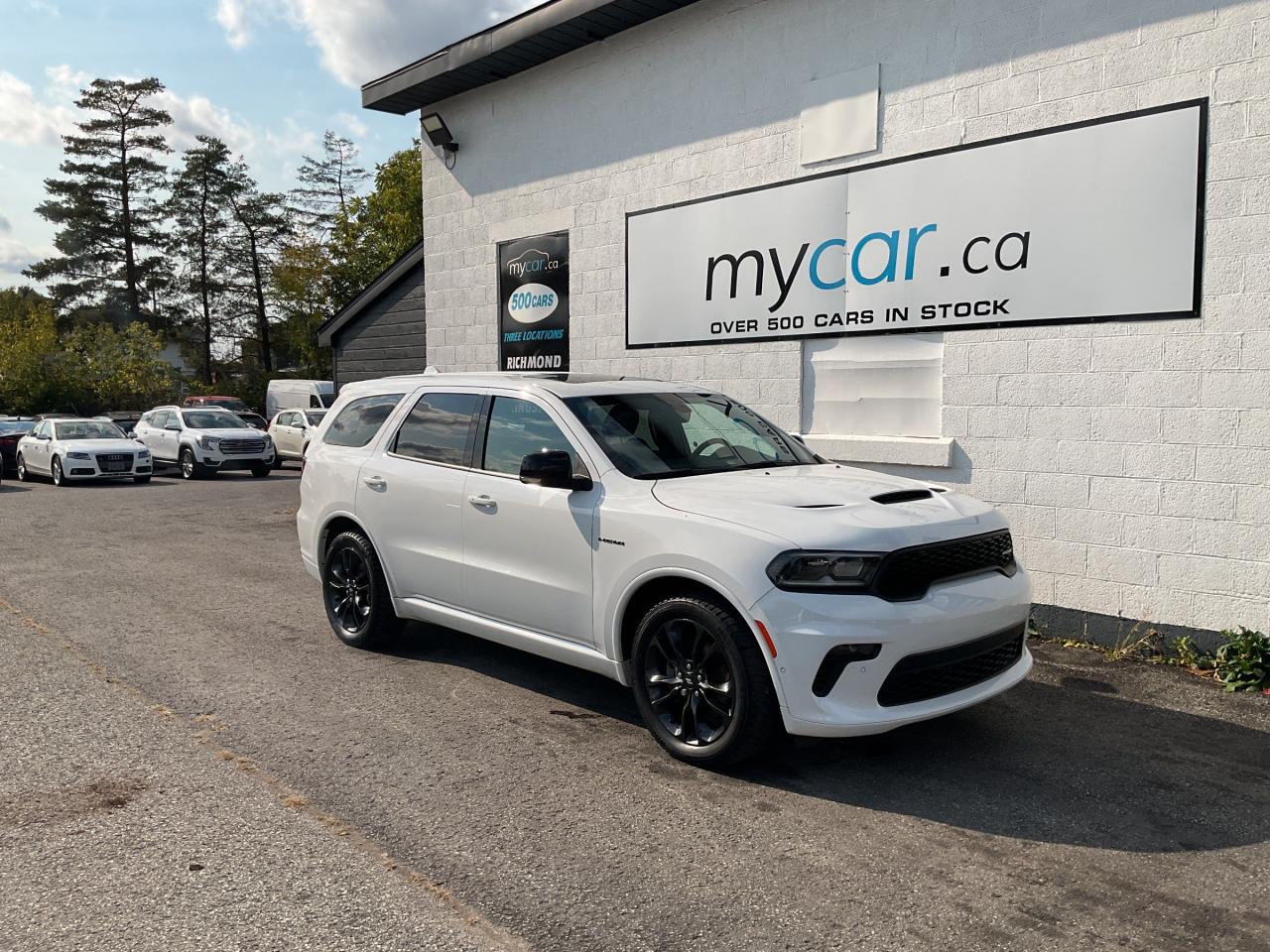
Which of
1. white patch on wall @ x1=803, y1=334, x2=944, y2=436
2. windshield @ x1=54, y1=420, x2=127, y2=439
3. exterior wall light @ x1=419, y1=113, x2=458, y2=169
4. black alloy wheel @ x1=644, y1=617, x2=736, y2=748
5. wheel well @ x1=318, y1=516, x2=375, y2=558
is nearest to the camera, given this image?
black alloy wheel @ x1=644, y1=617, x2=736, y2=748

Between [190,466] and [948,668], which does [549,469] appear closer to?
[948,668]

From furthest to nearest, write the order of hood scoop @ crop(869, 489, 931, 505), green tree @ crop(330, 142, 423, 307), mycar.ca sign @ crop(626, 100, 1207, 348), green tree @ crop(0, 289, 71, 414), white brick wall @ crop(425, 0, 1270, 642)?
green tree @ crop(330, 142, 423, 307)
green tree @ crop(0, 289, 71, 414)
mycar.ca sign @ crop(626, 100, 1207, 348)
white brick wall @ crop(425, 0, 1270, 642)
hood scoop @ crop(869, 489, 931, 505)

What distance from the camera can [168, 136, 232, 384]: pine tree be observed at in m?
56.6

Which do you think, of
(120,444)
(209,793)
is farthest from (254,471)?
(209,793)

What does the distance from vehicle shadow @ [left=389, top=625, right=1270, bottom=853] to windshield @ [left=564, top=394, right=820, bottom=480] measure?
1.32 metres

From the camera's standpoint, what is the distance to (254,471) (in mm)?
23250

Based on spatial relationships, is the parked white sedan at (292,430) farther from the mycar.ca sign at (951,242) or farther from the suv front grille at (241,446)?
the mycar.ca sign at (951,242)

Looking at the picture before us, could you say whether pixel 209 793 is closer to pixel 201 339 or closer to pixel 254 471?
pixel 254 471

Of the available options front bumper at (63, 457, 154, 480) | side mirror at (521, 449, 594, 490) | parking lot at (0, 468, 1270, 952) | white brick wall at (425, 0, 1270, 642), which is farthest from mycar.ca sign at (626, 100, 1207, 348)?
front bumper at (63, 457, 154, 480)

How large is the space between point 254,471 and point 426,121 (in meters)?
13.2

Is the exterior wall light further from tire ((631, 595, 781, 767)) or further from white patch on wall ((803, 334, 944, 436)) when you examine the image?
tire ((631, 595, 781, 767))

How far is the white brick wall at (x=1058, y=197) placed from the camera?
6090mm

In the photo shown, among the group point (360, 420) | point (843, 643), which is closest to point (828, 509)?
point (843, 643)

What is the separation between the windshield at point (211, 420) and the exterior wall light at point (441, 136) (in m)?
12.9
